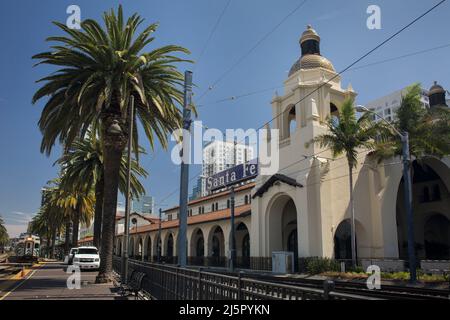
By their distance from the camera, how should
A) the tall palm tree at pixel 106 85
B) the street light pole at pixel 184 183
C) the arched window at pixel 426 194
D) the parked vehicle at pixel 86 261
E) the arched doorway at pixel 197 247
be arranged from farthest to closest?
the arched doorway at pixel 197 247 < the arched window at pixel 426 194 < the parked vehicle at pixel 86 261 < the tall palm tree at pixel 106 85 < the street light pole at pixel 184 183

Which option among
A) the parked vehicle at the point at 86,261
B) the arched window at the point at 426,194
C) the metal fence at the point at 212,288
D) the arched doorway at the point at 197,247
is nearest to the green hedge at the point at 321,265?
the arched window at the point at 426,194

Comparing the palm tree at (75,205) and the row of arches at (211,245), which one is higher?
the palm tree at (75,205)


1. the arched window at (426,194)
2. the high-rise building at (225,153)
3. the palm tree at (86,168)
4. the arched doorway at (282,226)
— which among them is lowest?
the arched doorway at (282,226)

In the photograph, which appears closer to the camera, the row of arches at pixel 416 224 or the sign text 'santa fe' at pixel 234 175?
the row of arches at pixel 416 224

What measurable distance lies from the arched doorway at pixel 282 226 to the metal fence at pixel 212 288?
63.4 ft

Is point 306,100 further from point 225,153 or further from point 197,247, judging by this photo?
point 197,247

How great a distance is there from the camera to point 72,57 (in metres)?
21.2

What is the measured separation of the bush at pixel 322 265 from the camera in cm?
2881

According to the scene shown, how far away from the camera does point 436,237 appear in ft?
126

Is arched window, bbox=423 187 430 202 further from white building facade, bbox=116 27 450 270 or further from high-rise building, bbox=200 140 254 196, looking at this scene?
high-rise building, bbox=200 140 254 196

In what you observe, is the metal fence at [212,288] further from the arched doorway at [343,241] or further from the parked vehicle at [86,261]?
the arched doorway at [343,241]

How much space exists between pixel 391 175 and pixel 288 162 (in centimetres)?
813
